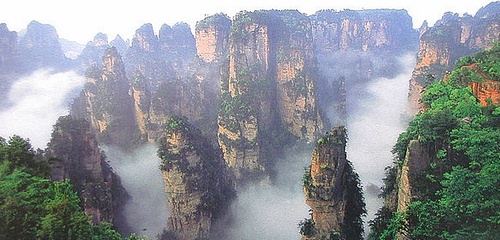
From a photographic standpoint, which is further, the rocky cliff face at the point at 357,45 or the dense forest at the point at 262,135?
the rocky cliff face at the point at 357,45

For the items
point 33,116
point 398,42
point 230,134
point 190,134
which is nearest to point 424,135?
point 190,134

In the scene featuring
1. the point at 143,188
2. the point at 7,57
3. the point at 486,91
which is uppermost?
the point at 486,91

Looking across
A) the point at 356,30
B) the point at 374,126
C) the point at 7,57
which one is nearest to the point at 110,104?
the point at 7,57

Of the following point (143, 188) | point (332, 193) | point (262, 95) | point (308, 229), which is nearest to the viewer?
point (332, 193)

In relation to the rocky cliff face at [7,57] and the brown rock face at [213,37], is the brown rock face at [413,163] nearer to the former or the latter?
the brown rock face at [213,37]

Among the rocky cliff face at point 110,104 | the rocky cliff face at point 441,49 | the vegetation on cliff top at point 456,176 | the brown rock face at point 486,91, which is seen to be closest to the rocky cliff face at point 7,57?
the rocky cliff face at point 110,104

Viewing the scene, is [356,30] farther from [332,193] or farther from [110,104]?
[332,193]

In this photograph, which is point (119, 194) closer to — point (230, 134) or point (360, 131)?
point (230, 134)

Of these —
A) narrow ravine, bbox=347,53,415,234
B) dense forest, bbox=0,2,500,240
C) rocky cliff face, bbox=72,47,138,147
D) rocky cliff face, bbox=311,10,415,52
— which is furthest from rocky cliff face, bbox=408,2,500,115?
rocky cliff face, bbox=72,47,138,147
